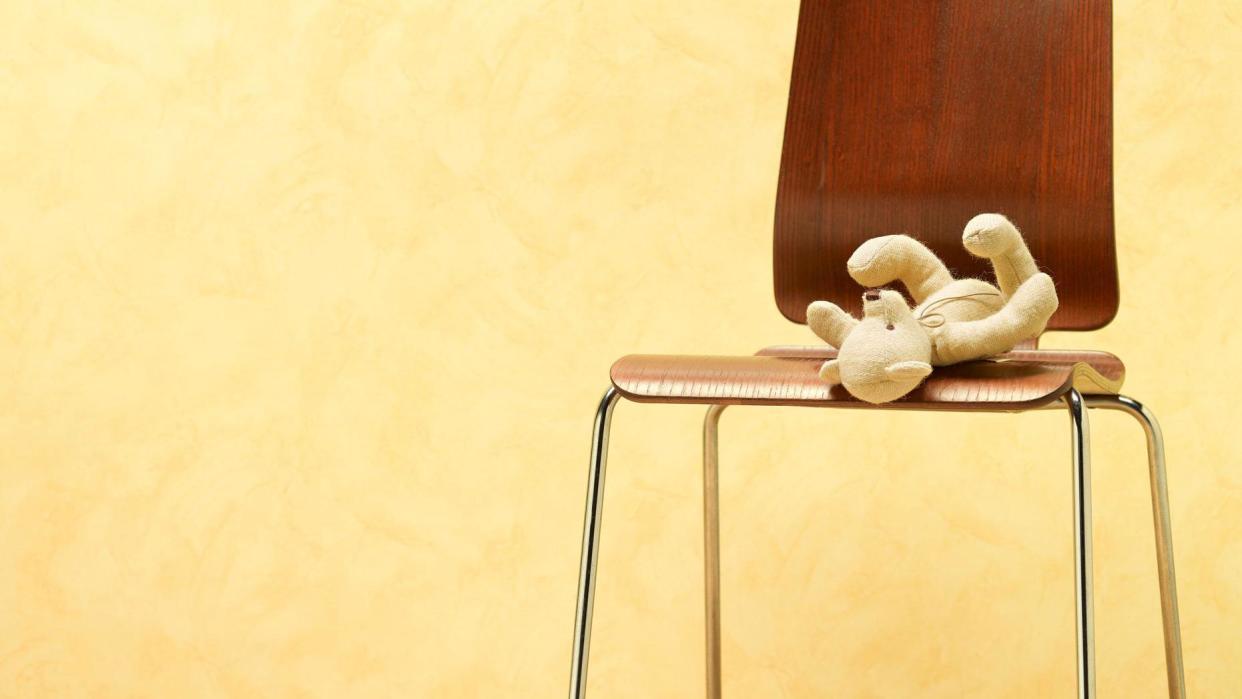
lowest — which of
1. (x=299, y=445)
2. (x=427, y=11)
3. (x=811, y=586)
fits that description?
(x=811, y=586)

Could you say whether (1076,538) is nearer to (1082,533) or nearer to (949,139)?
(1082,533)

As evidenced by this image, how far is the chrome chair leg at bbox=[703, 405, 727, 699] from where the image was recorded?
106 centimetres

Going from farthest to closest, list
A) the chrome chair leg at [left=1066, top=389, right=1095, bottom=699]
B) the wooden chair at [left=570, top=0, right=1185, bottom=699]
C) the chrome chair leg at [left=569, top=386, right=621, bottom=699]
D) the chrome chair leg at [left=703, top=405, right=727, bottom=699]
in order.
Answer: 1. the chrome chair leg at [left=703, top=405, right=727, bottom=699]
2. the wooden chair at [left=570, top=0, right=1185, bottom=699]
3. the chrome chair leg at [left=569, top=386, right=621, bottom=699]
4. the chrome chair leg at [left=1066, top=389, right=1095, bottom=699]

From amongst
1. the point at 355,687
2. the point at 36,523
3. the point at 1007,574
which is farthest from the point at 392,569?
the point at 1007,574

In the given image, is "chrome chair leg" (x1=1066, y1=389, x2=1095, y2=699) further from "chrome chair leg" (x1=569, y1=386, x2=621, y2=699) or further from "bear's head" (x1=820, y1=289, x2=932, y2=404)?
"chrome chair leg" (x1=569, y1=386, x2=621, y2=699)

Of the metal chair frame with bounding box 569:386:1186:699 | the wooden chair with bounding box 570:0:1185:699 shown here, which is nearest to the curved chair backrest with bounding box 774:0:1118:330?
the wooden chair with bounding box 570:0:1185:699

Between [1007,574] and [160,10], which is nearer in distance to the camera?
[1007,574]

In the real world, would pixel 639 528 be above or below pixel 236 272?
below

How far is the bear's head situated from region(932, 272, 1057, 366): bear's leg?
17 millimetres

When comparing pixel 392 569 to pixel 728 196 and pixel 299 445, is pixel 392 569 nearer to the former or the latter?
pixel 299 445

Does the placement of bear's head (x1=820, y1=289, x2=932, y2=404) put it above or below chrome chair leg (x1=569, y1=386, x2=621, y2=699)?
above

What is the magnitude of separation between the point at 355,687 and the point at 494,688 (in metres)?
0.15

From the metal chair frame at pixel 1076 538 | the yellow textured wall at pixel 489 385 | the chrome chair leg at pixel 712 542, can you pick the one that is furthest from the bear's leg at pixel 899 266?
the yellow textured wall at pixel 489 385

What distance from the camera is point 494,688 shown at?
139 centimetres
